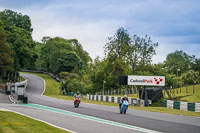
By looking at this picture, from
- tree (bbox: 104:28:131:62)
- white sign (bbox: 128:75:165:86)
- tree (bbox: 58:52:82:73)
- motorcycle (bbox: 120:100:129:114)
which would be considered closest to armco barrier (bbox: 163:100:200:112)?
white sign (bbox: 128:75:165:86)

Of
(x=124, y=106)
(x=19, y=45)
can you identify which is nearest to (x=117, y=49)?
(x=19, y=45)

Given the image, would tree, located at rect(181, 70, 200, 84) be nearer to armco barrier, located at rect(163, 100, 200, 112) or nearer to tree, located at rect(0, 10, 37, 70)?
tree, located at rect(0, 10, 37, 70)

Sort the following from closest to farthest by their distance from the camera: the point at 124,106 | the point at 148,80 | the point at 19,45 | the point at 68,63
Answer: the point at 124,106 < the point at 148,80 < the point at 19,45 < the point at 68,63

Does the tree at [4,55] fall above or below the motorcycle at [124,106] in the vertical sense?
above

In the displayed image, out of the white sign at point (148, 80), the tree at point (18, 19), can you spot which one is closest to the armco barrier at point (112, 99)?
the white sign at point (148, 80)

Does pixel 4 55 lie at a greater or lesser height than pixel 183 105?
greater

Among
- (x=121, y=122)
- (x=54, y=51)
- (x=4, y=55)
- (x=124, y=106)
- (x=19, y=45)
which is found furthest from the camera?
(x=54, y=51)

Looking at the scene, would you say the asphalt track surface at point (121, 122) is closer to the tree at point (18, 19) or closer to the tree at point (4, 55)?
the tree at point (4, 55)

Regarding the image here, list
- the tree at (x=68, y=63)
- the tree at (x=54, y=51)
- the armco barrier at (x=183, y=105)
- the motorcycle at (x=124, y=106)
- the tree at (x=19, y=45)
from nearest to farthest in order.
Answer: the motorcycle at (x=124, y=106) < the armco barrier at (x=183, y=105) < the tree at (x=19, y=45) < the tree at (x=68, y=63) < the tree at (x=54, y=51)

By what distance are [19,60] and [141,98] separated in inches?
1801

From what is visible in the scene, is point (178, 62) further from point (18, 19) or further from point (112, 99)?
point (112, 99)

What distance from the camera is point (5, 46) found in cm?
6856

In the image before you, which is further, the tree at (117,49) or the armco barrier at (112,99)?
the tree at (117,49)

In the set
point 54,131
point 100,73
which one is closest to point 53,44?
point 100,73
